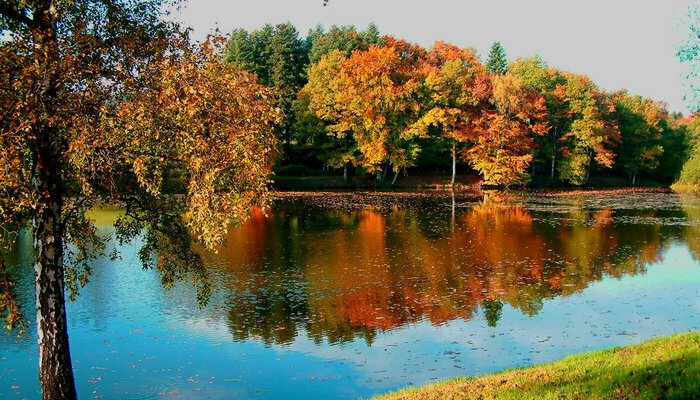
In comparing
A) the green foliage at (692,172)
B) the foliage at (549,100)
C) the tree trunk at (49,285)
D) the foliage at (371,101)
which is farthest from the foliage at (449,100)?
the tree trunk at (49,285)

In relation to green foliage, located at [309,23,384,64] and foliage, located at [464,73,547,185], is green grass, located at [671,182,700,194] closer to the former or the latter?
foliage, located at [464,73,547,185]

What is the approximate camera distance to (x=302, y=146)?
62562mm

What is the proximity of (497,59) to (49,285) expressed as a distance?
92.1 meters

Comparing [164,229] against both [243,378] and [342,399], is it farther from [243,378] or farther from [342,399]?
[342,399]

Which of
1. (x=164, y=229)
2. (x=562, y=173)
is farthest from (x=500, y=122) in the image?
(x=164, y=229)

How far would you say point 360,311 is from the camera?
15.1m

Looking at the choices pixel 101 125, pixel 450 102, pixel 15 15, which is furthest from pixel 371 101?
pixel 101 125

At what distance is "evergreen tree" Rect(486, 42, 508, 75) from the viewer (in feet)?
301

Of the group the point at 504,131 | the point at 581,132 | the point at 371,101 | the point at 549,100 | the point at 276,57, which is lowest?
the point at 504,131

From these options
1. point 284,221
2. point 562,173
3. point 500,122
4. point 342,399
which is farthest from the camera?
point 562,173

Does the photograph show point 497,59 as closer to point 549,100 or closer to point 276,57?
point 549,100

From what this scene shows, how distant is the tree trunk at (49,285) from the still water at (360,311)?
62.3 inches

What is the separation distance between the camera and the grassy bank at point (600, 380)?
7.43 meters

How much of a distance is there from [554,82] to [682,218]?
1609 inches
